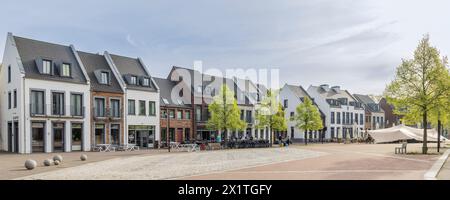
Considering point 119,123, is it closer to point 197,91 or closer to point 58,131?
point 58,131

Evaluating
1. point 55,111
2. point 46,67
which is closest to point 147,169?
point 55,111

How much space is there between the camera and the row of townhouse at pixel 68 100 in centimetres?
3359

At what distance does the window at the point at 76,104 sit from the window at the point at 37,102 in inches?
104

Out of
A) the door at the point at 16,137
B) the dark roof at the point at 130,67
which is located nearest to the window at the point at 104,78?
the dark roof at the point at 130,67

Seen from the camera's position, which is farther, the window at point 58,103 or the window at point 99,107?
the window at point 99,107

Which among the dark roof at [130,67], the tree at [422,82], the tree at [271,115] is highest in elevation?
the dark roof at [130,67]

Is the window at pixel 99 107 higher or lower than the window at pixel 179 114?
higher

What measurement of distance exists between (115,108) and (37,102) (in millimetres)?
7755

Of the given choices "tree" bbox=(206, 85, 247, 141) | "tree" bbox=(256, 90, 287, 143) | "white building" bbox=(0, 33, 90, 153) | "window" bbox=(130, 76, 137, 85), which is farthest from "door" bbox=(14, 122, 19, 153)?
"tree" bbox=(256, 90, 287, 143)

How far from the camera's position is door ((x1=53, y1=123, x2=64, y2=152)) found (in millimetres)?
34812

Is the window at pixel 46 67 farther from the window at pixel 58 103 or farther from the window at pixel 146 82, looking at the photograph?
the window at pixel 146 82

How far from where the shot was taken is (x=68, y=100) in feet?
117
